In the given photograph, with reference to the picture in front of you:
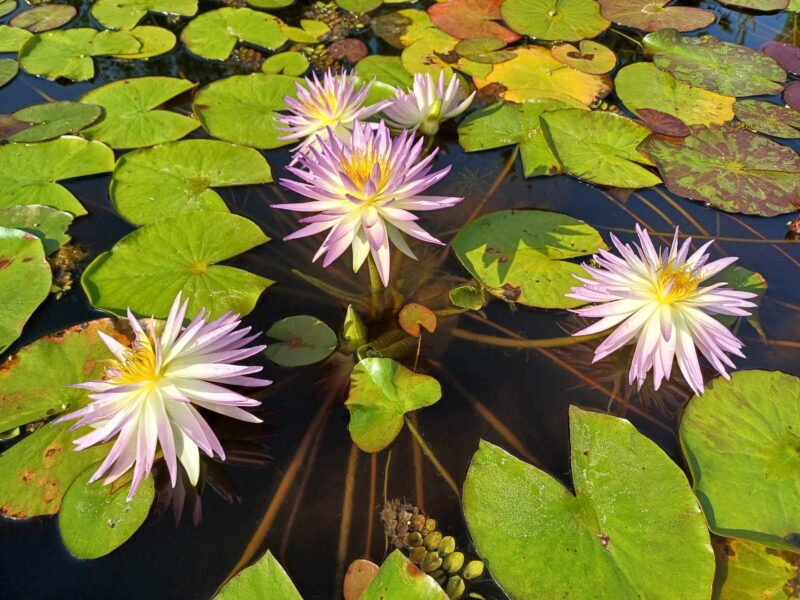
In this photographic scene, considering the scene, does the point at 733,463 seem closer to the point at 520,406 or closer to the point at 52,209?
the point at 520,406

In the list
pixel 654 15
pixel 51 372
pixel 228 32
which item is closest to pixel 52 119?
pixel 228 32

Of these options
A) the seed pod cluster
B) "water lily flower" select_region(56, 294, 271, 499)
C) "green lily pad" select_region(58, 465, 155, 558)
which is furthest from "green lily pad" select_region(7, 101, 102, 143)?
the seed pod cluster

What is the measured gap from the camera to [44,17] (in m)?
4.14

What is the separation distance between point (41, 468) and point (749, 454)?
2525mm

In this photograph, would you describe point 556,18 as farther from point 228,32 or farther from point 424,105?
point 228,32

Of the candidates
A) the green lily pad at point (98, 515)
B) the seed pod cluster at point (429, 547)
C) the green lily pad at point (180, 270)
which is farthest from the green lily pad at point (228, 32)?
the seed pod cluster at point (429, 547)

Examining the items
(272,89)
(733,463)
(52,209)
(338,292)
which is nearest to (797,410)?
(733,463)

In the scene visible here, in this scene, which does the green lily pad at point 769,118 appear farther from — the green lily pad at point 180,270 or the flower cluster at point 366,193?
the green lily pad at point 180,270

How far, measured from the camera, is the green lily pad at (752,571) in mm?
1614

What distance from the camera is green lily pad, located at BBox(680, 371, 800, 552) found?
1.69m

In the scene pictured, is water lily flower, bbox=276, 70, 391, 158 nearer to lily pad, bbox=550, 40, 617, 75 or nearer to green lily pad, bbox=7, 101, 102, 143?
green lily pad, bbox=7, 101, 102, 143

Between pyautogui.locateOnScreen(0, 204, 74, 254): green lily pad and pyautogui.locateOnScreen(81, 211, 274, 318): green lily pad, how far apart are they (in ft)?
1.40

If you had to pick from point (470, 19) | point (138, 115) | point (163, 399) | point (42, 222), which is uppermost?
point (470, 19)

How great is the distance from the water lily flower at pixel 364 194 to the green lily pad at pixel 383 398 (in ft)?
1.26
